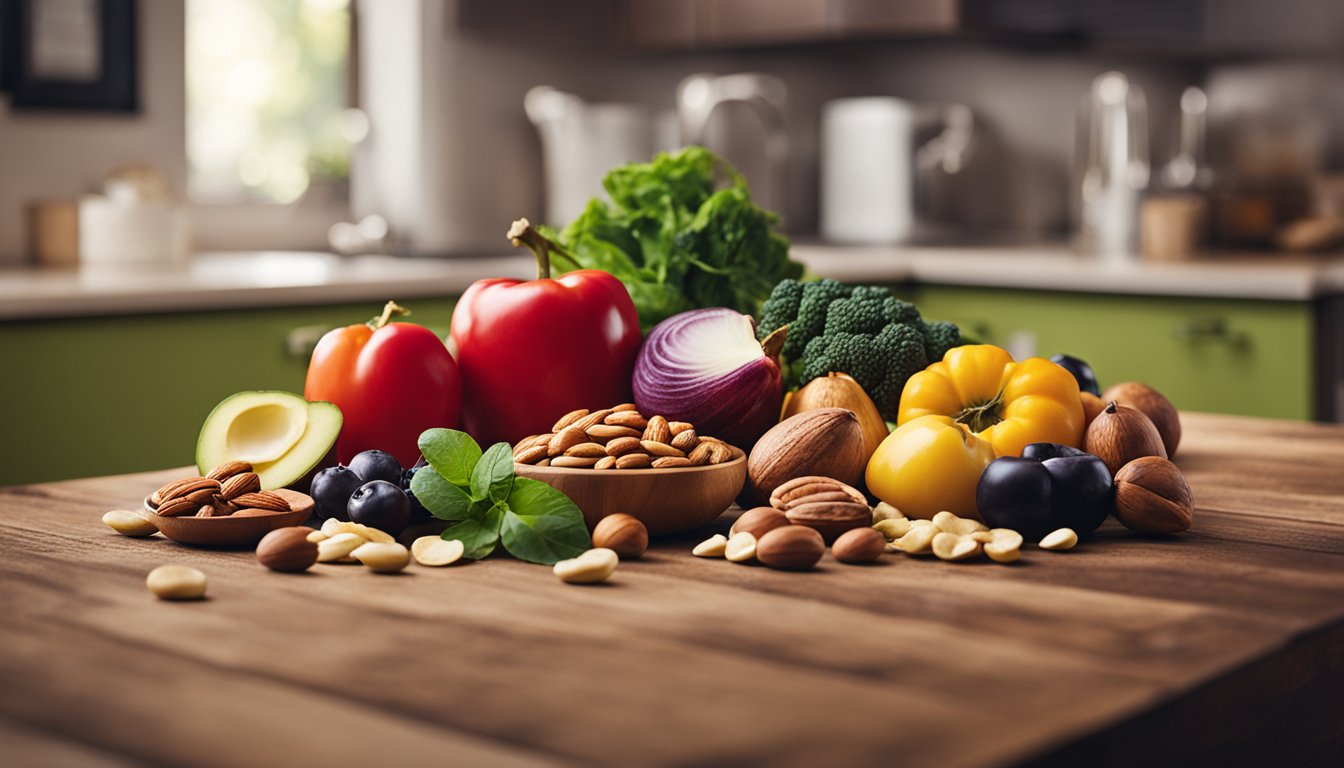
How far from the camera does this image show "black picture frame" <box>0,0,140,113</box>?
2.92m

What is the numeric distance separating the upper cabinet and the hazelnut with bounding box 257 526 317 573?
2.87m

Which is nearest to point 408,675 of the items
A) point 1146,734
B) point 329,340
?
point 1146,734

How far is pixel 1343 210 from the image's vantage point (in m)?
3.53

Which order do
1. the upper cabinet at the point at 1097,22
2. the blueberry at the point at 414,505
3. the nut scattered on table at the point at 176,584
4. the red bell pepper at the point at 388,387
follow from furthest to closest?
the upper cabinet at the point at 1097,22
the red bell pepper at the point at 388,387
the blueberry at the point at 414,505
the nut scattered on table at the point at 176,584

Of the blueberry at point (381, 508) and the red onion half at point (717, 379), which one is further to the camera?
the red onion half at point (717, 379)

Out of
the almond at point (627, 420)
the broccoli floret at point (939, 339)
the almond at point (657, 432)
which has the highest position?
the broccoli floret at point (939, 339)

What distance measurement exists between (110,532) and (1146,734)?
657 millimetres

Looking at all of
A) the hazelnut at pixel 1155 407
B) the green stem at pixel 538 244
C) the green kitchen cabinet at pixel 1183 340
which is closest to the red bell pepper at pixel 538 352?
the green stem at pixel 538 244

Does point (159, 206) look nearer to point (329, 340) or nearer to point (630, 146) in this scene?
point (630, 146)

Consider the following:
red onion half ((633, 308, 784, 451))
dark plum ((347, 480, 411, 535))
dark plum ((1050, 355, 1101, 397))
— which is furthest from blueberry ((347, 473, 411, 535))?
dark plum ((1050, 355, 1101, 397))

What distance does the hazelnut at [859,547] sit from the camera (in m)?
0.88

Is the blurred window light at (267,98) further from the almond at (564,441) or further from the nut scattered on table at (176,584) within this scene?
the nut scattered on table at (176,584)

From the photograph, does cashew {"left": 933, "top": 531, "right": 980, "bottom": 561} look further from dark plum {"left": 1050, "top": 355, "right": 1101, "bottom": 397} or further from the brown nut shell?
dark plum {"left": 1050, "top": 355, "right": 1101, "bottom": 397}

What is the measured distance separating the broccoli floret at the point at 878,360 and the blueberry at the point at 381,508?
346mm
